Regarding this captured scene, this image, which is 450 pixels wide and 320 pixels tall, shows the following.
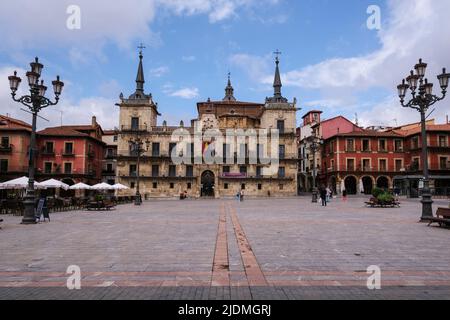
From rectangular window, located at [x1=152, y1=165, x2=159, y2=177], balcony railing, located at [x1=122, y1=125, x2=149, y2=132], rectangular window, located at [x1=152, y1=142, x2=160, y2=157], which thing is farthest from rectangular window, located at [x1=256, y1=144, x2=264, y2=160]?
balcony railing, located at [x1=122, y1=125, x2=149, y2=132]

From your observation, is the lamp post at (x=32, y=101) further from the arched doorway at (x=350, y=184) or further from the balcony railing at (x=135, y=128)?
the arched doorway at (x=350, y=184)

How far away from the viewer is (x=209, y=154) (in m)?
48.8

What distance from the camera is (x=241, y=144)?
49.4m

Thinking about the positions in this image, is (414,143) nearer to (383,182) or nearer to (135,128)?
(383,182)

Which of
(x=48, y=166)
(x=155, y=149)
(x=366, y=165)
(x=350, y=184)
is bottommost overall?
(x=350, y=184)

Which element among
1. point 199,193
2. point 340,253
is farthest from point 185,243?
point 199,193

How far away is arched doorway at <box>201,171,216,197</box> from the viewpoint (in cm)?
4850

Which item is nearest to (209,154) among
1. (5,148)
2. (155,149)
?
(155,149)

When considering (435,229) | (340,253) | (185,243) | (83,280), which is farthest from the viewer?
(435,229)

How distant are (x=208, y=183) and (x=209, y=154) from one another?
13.7 ft

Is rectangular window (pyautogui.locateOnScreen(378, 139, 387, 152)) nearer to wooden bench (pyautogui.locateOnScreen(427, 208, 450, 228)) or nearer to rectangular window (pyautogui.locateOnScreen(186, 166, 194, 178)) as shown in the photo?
rectangular window (pyautogui.locateOnScreen(186, 166, 194, 178))

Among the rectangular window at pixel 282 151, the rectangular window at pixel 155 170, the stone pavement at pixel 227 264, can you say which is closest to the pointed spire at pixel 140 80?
the rectangular window at pixel 155 170
